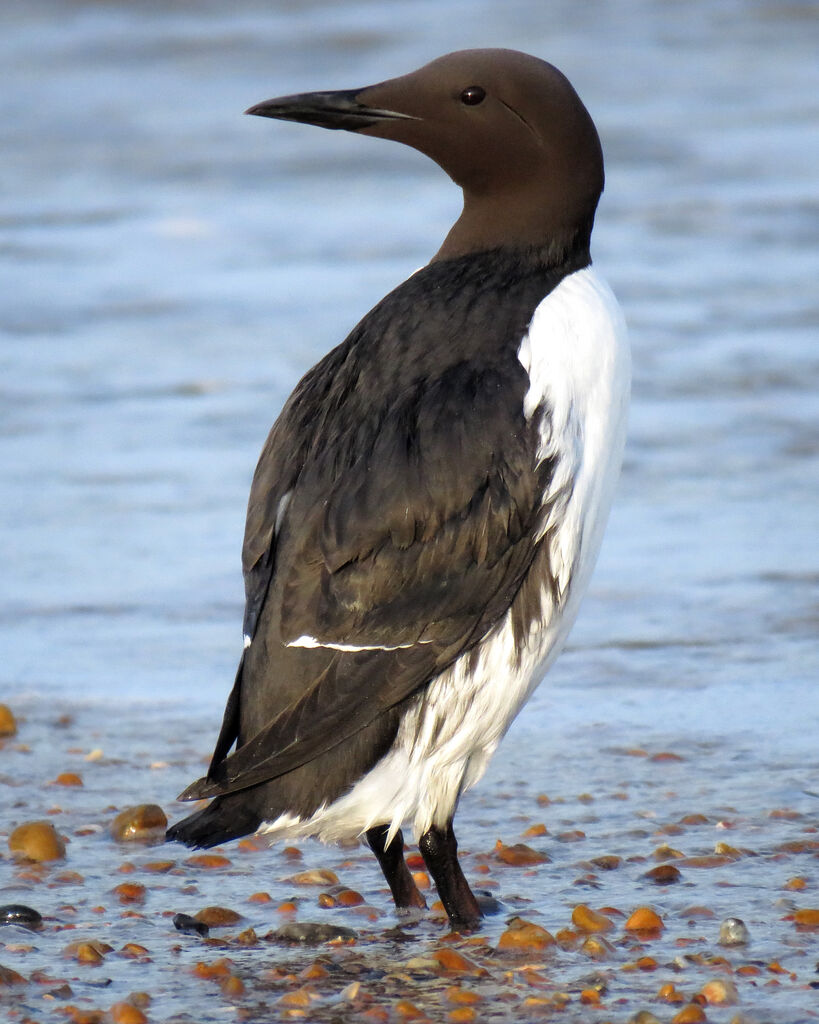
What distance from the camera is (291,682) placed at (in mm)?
3893

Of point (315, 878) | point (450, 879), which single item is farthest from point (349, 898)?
point (450, 879)

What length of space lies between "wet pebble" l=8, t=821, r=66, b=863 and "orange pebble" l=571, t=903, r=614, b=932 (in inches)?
46.6

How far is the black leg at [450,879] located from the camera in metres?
4.07

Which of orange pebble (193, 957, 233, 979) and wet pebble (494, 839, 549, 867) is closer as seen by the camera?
orange pebble (193, 957, 233, 979)

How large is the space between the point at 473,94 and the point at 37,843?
6.29 feet

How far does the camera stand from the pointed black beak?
4.47m

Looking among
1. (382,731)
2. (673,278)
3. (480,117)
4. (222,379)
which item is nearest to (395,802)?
(382,731)

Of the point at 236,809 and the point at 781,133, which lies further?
the point at 781,133

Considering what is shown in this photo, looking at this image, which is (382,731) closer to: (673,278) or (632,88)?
(673,278)

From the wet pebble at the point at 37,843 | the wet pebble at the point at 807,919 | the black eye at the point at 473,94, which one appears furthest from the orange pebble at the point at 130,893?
the black eye at the point at 473,94

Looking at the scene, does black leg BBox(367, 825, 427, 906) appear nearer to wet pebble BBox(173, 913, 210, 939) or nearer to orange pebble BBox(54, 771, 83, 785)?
wet pebble BBox(173, 913, 210, 939)

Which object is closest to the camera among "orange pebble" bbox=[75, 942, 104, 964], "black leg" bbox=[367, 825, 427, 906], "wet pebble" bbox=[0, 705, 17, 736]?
"orange pebble" bbox=[75, 942, 104, 964]

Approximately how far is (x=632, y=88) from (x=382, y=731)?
12.2 meters

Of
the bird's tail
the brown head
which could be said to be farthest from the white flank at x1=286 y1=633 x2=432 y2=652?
the brown head
